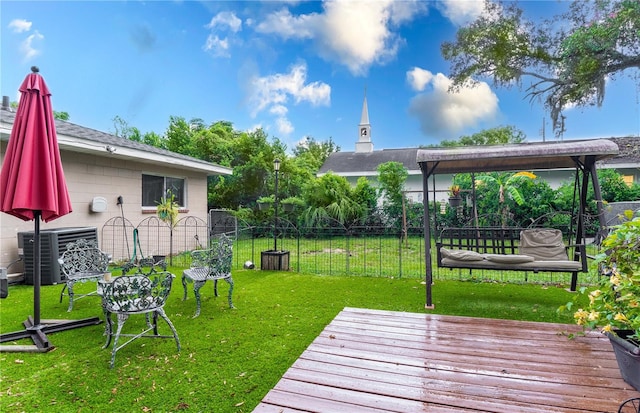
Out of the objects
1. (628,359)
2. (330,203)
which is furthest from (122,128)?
(628,359)

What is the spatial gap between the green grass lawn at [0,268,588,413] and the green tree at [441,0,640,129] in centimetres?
719

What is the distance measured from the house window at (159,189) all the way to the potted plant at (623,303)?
9617 millimetres

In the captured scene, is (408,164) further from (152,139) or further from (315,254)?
(152,139)

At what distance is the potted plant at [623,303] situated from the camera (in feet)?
5.64

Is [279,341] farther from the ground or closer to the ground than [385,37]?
closer to the ground

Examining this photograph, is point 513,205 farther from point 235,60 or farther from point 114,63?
point 114,63

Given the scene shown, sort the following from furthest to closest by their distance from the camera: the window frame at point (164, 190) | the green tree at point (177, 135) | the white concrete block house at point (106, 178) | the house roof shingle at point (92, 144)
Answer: the green tree at point (177, 135) → the window frame at point (164, 190) → the white concrete block house at point (106, 178) → the house roof shingle at point (92, 144)

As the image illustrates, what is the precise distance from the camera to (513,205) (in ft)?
40.7

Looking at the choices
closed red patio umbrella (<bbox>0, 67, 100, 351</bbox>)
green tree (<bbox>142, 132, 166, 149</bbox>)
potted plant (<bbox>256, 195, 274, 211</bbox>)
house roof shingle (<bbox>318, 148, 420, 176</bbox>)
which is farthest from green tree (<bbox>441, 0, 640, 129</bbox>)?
green tree (<bbox>142, 132, 166, 149</bbox>)

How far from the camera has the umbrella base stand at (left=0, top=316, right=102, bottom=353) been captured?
130 inches

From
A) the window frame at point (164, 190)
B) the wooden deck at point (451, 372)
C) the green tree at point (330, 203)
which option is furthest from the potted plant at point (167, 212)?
the wooden deck at point (451, 372)

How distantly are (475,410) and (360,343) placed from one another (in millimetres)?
891

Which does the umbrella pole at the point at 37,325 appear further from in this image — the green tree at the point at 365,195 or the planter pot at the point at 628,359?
the green tree at the point at 365,195

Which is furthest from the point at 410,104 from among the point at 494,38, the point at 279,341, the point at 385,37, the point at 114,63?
the point at 279,341
